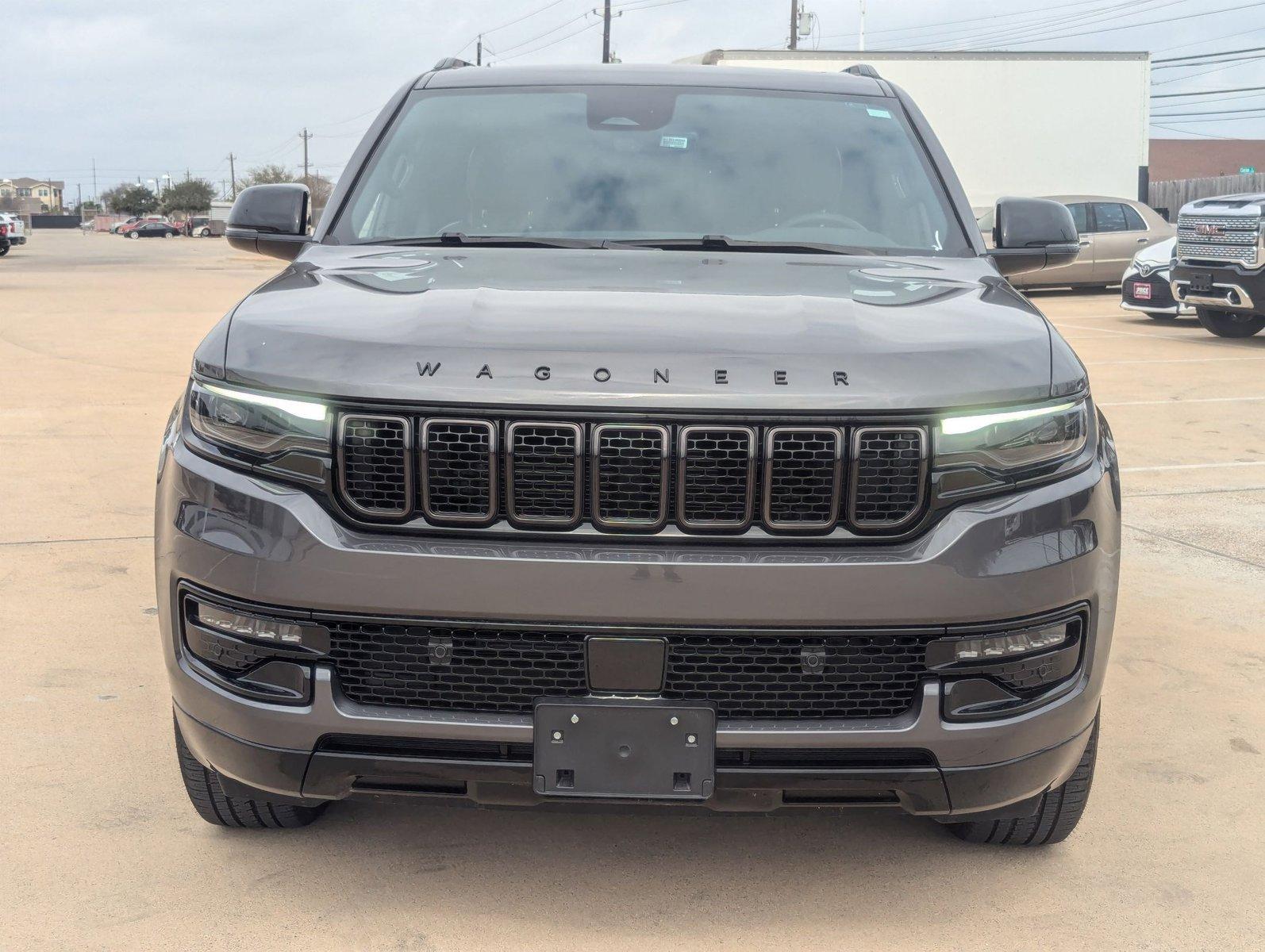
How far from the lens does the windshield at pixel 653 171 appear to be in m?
3.59

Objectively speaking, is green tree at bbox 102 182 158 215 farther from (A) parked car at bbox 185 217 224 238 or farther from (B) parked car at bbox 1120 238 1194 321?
(B) parked car at bbox 1120 238 1194 321

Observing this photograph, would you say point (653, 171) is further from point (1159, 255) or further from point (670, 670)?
point (1159, 255)

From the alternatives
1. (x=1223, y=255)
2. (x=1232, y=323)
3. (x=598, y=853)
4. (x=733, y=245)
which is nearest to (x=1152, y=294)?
(x=1232, y=323)

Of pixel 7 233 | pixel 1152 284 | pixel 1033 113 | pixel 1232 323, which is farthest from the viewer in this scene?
pixel 7 233

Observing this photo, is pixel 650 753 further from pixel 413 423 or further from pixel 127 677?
pixel 127 677

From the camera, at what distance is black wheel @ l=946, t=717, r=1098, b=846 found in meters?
2.91

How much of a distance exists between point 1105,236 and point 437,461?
20.7 meters

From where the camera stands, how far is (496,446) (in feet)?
7.94

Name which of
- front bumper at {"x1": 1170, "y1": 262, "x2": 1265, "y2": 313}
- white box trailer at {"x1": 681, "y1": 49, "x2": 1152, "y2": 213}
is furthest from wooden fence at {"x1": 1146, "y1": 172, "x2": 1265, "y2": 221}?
front bumper at {"x1": 1170, "y1": 262, "x2": 1265, "y2": 313}

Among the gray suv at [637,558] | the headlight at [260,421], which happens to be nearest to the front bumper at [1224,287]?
the gray suv at [637,558]

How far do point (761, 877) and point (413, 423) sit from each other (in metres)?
1.33

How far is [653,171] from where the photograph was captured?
3.71 m

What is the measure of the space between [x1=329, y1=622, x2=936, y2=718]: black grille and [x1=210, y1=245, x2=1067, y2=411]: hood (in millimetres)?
432

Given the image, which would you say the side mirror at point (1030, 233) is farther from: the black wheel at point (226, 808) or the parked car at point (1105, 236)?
the parked car at point (1105, 236)
